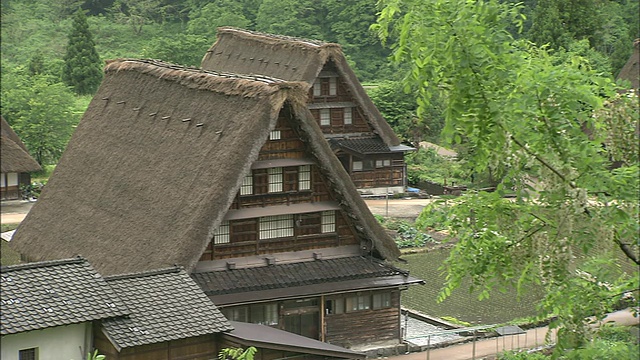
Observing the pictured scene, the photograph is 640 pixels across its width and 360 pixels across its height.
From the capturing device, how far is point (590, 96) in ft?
47.2

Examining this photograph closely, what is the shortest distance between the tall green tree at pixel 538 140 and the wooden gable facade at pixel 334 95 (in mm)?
28159

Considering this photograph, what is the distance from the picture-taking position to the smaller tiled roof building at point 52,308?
1856cm

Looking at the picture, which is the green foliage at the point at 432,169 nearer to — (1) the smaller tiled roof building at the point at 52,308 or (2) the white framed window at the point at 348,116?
(2) the white framed window at the point at 348,116

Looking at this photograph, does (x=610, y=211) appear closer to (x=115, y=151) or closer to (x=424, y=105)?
(x=424, y=105)

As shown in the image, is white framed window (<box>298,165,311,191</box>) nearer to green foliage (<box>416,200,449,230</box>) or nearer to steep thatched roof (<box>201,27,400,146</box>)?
green foliage (<box>416,200,449,230</box>)

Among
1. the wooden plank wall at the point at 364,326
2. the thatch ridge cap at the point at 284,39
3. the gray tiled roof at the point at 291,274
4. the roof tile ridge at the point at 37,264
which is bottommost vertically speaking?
the wooden plank wall at the point at 364,326

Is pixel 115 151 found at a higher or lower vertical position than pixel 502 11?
lower

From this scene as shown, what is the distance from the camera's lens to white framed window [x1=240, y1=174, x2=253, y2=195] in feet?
81.7

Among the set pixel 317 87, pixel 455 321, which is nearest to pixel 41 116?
pixel 317 87

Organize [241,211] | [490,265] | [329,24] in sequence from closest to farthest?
[490,265] → [241,211] → [329,24]

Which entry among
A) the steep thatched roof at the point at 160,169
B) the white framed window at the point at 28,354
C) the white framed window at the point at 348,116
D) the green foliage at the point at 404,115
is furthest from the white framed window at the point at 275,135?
the green foliage at the point at 404,115

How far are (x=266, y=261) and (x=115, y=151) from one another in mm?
5669

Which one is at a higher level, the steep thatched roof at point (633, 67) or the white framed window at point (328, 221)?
the steep thatched roof at point (633, 67)

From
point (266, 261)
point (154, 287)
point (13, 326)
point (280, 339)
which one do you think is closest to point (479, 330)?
point (266, 261)
